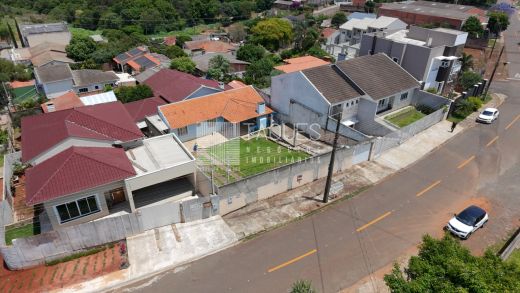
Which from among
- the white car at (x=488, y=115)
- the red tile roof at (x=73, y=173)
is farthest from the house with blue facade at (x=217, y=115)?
the white car at (x=488, y=115)

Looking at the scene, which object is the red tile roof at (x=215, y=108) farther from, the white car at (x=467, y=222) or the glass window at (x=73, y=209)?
the white car at (x=467, y=222)

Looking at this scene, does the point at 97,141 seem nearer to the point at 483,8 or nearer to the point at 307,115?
the point at 307,115

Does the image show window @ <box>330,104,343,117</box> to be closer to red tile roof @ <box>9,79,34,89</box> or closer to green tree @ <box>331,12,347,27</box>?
red tile roof @ <box>9,79,34,89</box>

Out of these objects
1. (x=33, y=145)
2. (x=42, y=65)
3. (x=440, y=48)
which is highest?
(x=440, y=48)

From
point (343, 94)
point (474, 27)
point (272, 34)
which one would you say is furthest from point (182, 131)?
point (474, 27)

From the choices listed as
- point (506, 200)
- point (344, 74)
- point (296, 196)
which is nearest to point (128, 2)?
point (344, 74)

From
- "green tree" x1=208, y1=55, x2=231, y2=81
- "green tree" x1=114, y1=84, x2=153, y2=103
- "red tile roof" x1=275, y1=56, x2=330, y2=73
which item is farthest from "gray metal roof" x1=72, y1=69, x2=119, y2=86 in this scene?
"red tile roof" x1=275, y1=56, x2=330, y2=73
